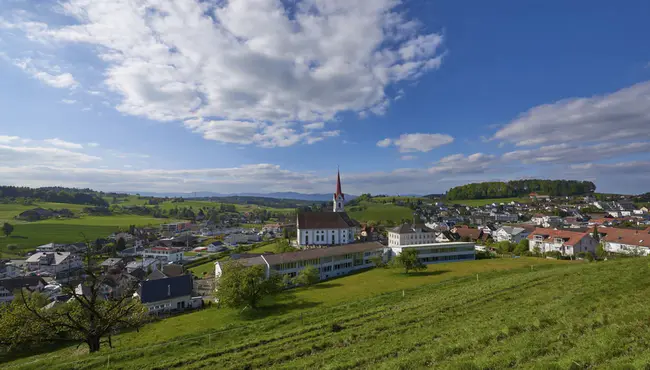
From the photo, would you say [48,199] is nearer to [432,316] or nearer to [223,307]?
[223,307]

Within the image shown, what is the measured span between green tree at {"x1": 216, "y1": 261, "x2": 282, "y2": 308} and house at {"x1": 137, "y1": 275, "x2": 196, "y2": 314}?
10.3 meters

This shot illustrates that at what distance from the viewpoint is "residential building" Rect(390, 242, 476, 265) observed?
175 feet

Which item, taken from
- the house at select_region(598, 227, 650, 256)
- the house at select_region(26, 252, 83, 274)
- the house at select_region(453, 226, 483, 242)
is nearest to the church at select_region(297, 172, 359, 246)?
the house at select_region(453, 226, 483, 242)

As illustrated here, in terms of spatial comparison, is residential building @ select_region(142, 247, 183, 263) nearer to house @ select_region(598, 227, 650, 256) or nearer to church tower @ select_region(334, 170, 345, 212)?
church tower @ select_region(334, 170, 345, 212)

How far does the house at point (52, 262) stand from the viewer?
236ft

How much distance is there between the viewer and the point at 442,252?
5466cm

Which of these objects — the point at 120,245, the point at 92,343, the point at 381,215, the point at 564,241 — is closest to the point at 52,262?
the point at 120,245

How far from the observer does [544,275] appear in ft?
80.8

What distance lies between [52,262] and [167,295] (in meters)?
58.2

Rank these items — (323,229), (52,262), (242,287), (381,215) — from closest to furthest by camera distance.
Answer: (242,287), (52,262), (323,229), (381,215)

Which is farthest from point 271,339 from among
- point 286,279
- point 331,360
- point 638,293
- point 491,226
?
point 491,226

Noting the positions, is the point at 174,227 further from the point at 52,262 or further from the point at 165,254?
the point at 52,262

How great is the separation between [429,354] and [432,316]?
6.90 m

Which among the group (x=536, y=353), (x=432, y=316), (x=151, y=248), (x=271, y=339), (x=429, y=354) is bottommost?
(x=151, y=248)
